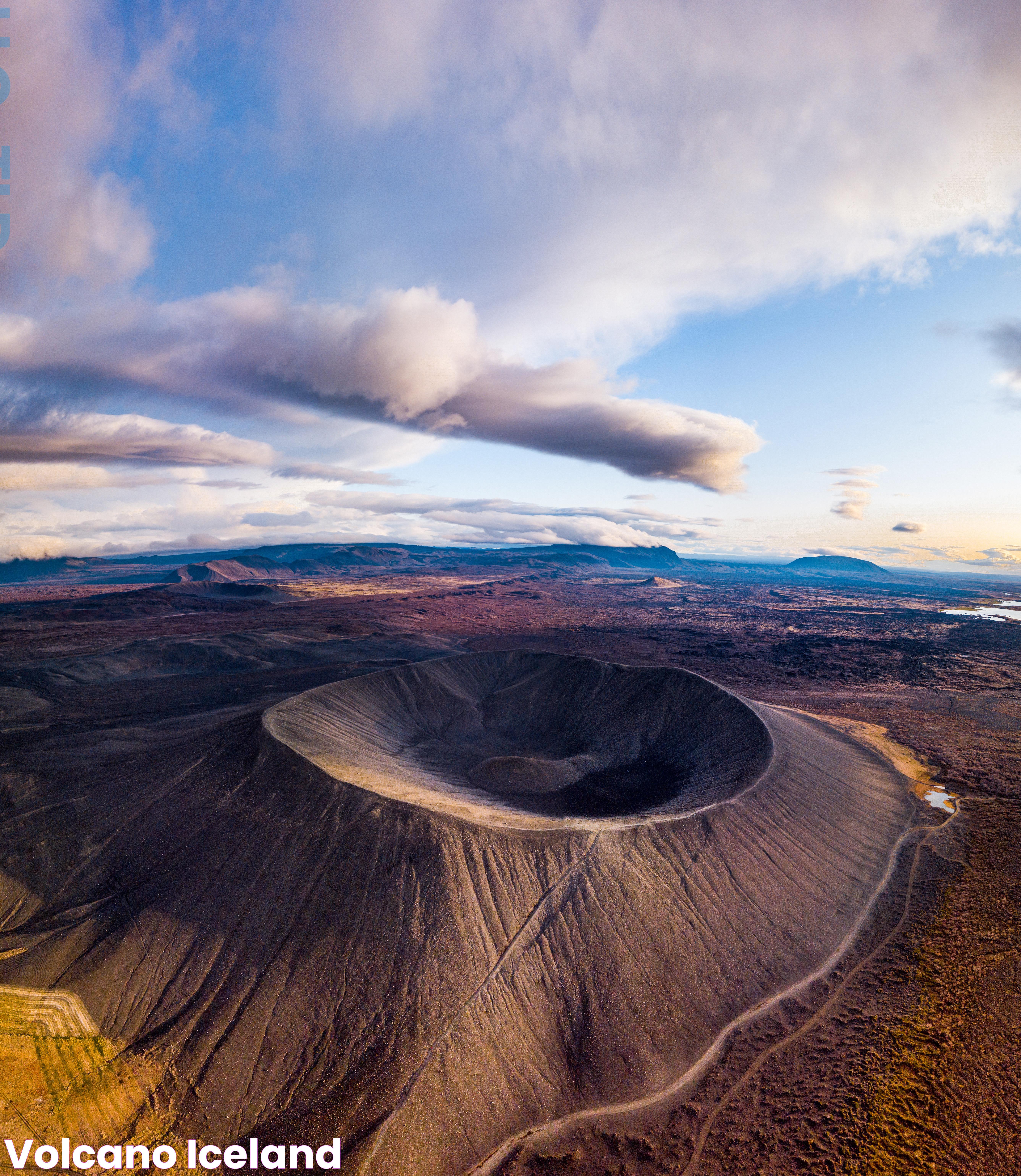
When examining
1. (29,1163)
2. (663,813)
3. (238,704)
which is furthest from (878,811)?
(238,704)

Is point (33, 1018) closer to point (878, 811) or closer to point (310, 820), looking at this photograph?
point (310, 820)

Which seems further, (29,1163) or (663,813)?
(663,813)

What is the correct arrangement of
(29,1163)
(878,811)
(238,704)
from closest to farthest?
(29,1163), (878,811), (238,704)

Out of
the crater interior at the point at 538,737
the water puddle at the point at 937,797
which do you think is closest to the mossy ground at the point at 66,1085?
the crater interior at the point at 538,737

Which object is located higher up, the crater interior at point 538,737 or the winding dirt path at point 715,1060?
the crater interior at point 538,737

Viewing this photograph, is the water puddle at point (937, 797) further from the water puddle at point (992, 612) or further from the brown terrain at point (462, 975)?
the water puddle at point (992, 612)

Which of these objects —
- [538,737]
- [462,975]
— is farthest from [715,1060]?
[538,737]

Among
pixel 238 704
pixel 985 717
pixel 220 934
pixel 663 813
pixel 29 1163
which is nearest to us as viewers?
pixel 29 1163
